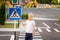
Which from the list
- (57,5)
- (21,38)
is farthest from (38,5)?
(21,38)

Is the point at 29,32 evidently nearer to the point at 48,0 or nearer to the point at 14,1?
the point at 14,1

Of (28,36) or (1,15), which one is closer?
(28,36)

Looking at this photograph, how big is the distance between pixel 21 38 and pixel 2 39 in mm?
1282

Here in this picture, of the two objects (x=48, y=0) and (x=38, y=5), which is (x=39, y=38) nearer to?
(x=48, y=0)

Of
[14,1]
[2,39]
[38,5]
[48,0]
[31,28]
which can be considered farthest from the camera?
[38,5]

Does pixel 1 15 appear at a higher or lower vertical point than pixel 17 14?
lower

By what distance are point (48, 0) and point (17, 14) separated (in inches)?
3028

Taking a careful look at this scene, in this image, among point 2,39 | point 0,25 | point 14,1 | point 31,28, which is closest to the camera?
point 31,28

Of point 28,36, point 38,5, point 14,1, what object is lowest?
point 38,5

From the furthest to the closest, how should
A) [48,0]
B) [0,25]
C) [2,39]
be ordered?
1. [48,0]
2. [0,25]
3. [2,39]

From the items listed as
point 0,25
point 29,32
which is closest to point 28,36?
point 29,32

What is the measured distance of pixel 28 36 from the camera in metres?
11.0

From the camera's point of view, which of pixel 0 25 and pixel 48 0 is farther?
pixel 48 0

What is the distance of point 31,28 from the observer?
10844 millimetres
